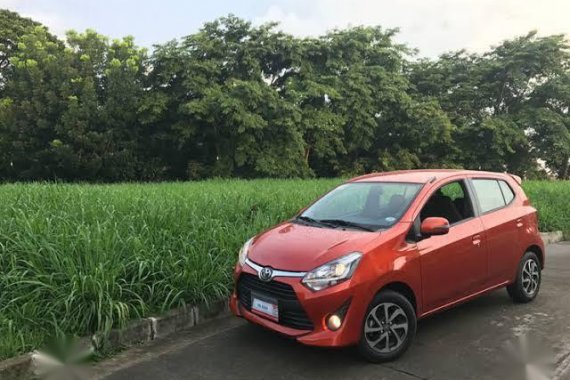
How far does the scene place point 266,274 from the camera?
4.00 m

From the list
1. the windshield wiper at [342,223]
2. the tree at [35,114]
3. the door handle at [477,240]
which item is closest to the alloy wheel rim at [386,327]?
the windshield wiper at [342,223]

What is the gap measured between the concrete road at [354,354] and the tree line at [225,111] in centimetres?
1338

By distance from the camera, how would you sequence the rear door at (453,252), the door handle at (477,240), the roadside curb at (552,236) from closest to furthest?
the rear door at (453,252)
the door handle at (477,240)
the roadside curb at (552,236)

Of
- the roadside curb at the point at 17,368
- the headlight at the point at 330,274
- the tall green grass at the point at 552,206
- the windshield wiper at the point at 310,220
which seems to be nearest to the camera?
the roadside curb at the point at 17,368

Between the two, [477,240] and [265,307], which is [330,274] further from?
[477,240]

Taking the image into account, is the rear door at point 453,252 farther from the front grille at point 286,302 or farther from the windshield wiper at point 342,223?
the front grille at point 286,302

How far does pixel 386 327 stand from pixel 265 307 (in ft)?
3.15

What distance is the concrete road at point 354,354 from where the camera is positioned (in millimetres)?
3875

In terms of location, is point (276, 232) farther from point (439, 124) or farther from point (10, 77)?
point (10, 77)

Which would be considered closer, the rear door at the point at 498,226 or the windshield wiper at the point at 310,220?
the windshield wiper at the point at 310,220

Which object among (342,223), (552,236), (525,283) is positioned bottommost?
(552,236)

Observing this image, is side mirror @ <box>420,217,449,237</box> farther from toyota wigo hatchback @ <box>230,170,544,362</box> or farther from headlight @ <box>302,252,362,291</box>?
headlight @ <box>302,252,362,291</box>

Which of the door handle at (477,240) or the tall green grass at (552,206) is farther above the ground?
the door handle at (477,240)

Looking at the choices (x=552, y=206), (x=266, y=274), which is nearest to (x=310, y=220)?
(x=266, y=274)
